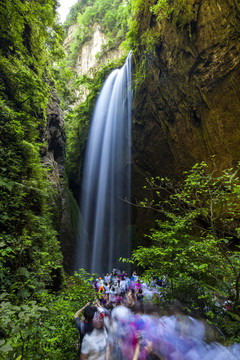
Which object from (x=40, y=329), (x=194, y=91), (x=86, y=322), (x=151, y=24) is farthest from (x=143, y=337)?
(x=151, y=24)

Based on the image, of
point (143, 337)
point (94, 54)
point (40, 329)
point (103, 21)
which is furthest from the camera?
point (94, 54)

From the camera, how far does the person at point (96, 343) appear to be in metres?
2.46

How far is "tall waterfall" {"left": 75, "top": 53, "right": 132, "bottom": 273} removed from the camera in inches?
575

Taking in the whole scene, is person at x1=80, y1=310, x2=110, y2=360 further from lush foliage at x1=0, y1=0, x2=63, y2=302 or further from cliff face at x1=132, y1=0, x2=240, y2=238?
cliff face at x1=132, y1=0, x2=240, y2=238

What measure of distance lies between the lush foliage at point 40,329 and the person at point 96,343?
0.17 m

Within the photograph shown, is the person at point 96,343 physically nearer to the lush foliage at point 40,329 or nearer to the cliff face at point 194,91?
the lush foliage at point 40,329

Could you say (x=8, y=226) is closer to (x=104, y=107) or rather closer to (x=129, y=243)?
(x=129, y=243)

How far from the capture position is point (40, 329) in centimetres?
236

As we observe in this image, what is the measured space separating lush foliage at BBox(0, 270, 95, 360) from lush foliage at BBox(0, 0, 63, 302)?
1.81 feet

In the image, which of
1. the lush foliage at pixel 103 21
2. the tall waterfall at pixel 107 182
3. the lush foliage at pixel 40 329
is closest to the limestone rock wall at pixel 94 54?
the lush foliage at pixel 103 21

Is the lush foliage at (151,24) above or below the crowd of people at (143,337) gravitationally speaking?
above

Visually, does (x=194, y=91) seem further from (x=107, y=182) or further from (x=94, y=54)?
(x=94, y=54)

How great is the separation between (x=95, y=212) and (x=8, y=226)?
47.8ft

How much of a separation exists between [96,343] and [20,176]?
145 inches
